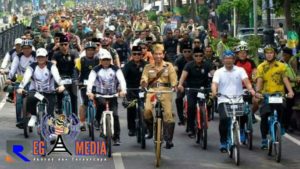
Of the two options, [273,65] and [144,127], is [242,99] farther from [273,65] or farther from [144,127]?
[144,127]

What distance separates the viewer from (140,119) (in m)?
16.0

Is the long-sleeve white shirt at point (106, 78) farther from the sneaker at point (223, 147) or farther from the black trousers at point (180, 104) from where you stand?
the black trousers at point (180, 104)

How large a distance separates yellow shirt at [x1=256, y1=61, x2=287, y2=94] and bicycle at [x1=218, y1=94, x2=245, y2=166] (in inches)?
27.4

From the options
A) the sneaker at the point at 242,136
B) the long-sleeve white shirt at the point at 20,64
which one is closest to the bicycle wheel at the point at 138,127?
the sneaker at the point at 242,136

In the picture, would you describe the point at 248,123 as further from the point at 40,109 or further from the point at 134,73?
Result: the point at 40,109

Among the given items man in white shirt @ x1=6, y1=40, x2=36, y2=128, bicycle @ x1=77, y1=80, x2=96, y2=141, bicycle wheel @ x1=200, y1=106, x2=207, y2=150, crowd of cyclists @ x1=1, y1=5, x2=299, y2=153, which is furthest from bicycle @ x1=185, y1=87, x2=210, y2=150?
man in white shirt @ x1=6, y1=40, x2=36, y2=128

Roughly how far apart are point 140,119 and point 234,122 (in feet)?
7.40

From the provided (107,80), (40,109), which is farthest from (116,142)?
(40,109)

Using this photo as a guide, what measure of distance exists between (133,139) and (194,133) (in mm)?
1232

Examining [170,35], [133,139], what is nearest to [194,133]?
[133,139]

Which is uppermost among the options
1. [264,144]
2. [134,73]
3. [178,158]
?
[134,73]

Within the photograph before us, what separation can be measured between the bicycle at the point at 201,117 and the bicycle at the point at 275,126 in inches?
51.9

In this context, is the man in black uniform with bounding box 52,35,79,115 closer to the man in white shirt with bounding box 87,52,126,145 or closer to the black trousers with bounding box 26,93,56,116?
the black trousers with bounding box 26,93,56,116

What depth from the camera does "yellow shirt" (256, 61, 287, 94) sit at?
15.3 meters
